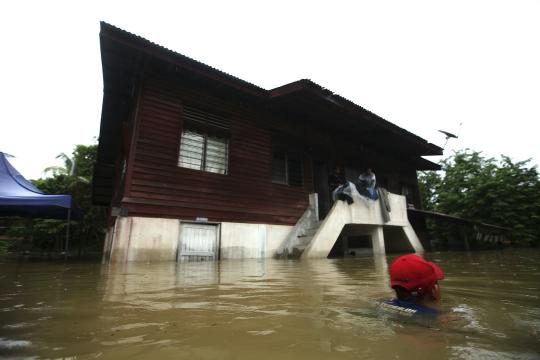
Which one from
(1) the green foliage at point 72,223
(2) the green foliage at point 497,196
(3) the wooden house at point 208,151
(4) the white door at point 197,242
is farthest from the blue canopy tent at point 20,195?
(2) the green foliage at point 497,196

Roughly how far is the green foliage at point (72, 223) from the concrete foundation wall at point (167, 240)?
13969 mm

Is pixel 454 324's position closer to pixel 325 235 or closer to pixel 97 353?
pixel 97 353

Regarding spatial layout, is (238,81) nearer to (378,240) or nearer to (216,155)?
(216,155)

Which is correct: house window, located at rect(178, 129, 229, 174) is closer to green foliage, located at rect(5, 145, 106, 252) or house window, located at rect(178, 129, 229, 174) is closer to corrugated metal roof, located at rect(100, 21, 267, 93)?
corrugated metal roof, located at rect(100, 21, 267, 93)

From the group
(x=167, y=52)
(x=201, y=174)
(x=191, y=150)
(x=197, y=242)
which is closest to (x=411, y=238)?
(x=197, y=242)

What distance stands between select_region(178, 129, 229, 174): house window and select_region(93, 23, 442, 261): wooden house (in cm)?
3

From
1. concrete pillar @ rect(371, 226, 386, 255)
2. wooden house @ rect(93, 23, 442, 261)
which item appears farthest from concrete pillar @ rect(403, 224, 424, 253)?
wooden house @ rect(93, 23, 442, 261)

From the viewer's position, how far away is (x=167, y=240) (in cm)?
722

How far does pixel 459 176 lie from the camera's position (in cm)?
2227

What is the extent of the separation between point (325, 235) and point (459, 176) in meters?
18.8

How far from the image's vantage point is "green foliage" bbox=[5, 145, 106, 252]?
1861cm

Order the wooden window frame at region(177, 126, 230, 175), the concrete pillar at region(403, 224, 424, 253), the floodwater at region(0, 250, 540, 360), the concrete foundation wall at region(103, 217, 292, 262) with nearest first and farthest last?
the floodwater at region(0, 250, 540, 360)
the concrete foundation wall at region(103, 217, 292, 262)
the wooden window frame at region(177, 126, 230, 175)
the concrete pillar at region(403, 224, 424, 253)

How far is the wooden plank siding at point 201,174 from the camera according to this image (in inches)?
290

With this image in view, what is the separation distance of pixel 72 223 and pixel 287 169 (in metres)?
16.1
